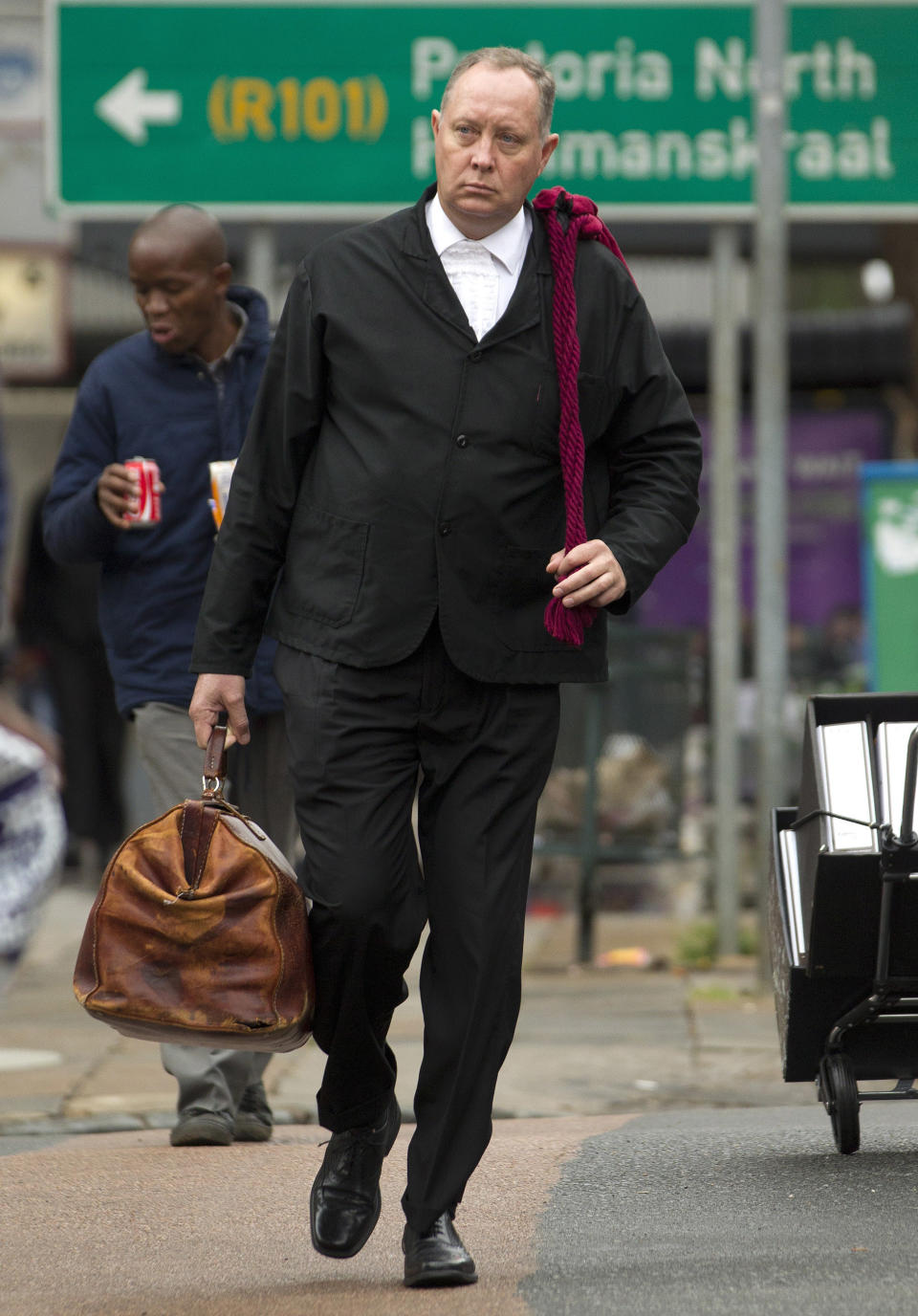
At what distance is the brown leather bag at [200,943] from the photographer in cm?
357

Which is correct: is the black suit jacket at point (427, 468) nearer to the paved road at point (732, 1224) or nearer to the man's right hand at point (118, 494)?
the paved road at point (732, 1224)

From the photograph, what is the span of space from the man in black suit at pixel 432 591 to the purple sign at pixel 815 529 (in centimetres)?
1191

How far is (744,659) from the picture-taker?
13570 mm

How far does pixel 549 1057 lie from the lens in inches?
262

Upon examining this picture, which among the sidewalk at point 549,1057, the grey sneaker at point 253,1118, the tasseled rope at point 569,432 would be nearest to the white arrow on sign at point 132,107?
the sidewalk at point 549,1057

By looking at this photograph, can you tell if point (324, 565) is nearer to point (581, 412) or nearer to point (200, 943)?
point (581, 412)

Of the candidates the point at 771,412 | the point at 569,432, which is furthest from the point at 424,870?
the point at 771,412

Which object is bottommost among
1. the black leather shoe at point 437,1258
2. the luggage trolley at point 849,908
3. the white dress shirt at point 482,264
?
the black leather shoe at point 437,1258

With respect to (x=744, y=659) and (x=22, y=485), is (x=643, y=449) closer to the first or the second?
(x=744, y=659)

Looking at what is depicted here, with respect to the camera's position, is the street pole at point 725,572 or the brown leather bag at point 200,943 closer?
the brown leather bag at point 200,943

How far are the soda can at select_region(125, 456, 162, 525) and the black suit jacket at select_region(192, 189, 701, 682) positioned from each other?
47.1 inches

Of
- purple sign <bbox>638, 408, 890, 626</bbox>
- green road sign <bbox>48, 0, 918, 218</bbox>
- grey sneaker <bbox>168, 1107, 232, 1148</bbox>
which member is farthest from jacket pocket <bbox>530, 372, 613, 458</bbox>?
purple sign <bbox>638, 408, 890, 626</bbox>

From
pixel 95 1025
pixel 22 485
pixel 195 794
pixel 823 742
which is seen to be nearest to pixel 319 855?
pixel 823 742

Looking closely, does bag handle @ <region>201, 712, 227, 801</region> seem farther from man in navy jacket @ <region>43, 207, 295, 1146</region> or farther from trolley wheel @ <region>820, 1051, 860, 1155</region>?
trolley wheel @ <region>820, 1051, 860, 1155</region>
